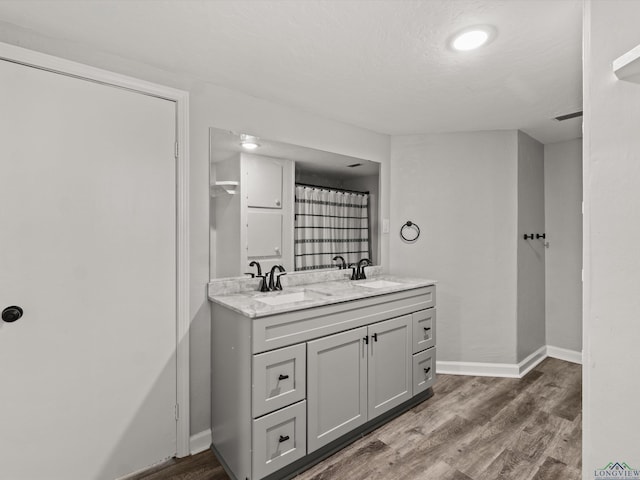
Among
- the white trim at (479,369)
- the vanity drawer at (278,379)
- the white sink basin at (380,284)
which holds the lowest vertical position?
the white trim at (479,369)

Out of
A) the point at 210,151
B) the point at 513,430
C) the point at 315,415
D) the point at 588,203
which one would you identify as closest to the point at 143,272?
the point at 210,151

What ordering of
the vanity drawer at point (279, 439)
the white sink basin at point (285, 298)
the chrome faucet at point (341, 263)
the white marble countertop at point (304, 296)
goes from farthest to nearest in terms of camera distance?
the chrome faucet at point (341, 263) → the white sink basin at point (285, 298) → the white marble countertop at point (304, 296) → the vanity drawer at point (279, 439)

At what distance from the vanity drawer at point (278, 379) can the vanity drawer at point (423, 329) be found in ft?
3.50

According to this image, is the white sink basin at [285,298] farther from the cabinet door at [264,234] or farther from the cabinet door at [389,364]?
→ the cabinet door at [389,364]

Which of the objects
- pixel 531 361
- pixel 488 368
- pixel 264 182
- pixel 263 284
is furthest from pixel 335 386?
pixel 531 361

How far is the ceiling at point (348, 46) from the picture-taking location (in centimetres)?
140

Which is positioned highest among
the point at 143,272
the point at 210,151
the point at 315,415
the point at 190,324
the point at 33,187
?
the point at 210,151

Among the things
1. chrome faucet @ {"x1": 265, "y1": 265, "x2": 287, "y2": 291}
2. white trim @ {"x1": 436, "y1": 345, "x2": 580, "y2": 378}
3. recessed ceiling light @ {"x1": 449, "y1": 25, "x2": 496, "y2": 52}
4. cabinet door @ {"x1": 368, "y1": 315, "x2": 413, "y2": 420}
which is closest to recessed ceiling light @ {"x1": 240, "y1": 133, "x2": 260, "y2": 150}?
chrome faucet @ {"x1": 265, "y1": 265, "x2": 287, "y2": 291}

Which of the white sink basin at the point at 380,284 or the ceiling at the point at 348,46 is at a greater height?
the ceiling at the point at 348,46

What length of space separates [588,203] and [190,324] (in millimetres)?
1986

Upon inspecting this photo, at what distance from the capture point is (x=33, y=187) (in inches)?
60.9

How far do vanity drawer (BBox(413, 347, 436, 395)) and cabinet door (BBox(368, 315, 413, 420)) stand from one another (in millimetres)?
70

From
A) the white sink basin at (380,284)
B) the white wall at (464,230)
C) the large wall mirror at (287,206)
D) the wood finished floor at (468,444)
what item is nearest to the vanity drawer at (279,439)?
the wood finished floor at (468,444)

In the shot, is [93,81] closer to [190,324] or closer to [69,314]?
[69,314]
